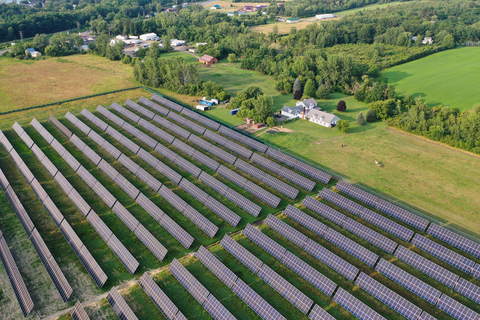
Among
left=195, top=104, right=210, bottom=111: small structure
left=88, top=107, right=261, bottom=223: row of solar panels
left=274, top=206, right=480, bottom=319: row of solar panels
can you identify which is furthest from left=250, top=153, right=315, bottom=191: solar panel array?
left=195, top=104, right=210, bottom=111: small structure

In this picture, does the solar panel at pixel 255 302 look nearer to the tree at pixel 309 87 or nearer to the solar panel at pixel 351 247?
the solar panel at pixel 351 247

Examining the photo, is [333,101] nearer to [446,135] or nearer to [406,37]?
[446,135]

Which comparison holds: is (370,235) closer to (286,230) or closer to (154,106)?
(286,230)

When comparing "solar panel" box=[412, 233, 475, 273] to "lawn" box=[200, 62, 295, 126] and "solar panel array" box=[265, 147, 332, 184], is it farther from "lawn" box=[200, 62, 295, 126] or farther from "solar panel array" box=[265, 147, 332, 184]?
"lawn" box=[200, 62, 295, 126]

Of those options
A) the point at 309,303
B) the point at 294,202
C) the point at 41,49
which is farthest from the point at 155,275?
the point at 41,49

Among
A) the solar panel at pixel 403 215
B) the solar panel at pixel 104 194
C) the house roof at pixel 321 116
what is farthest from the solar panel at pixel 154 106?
the solar panel at pixel 403 215
